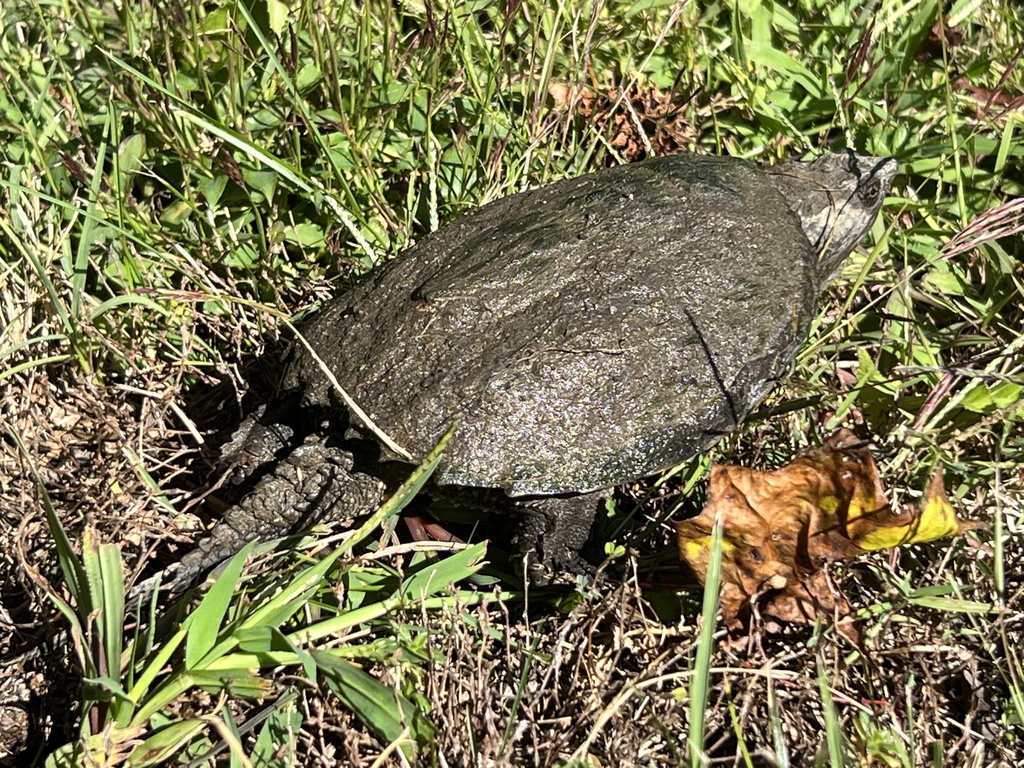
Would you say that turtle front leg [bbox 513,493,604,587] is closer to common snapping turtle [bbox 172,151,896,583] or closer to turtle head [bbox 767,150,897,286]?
common snapping turtle [bbox 172,151,896,583]

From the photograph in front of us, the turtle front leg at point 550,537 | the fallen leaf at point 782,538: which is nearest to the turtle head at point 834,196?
the fallen leaf at point 782,538

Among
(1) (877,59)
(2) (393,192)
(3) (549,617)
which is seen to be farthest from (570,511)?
(1) (877,59)

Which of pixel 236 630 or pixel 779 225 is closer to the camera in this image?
pixel 236 630

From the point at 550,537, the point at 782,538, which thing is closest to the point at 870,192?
the point at 782,538

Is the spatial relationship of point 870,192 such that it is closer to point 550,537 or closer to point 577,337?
point 577,337

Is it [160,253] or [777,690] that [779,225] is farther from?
[160,253]

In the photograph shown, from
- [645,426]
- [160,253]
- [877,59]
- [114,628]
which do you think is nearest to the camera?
[114,628]
